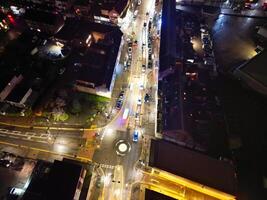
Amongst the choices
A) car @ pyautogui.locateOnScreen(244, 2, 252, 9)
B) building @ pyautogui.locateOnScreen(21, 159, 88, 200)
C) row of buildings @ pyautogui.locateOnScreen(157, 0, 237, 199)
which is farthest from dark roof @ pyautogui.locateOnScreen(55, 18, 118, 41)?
car @ pyautogui.locateOnScreen(244, 2, 252, 9)

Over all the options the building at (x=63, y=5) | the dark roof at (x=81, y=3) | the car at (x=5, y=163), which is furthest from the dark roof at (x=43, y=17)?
the car at (x=5, y=163)

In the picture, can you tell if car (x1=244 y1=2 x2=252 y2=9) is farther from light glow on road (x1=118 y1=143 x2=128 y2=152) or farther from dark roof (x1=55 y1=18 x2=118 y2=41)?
light glow on road (x1=118 y1=143 x2=128 y2=152)

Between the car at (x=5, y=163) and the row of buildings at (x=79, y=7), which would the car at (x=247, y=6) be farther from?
the car at (x=5, y=163)

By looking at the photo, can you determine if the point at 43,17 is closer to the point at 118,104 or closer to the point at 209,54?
the point at 118,104

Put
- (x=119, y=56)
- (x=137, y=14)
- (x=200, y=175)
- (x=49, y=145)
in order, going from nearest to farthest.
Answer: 1. (x=200, y=175)
2. (x=49, y=145)
3. (x=119, y=56)
4. (x=137, y=14)

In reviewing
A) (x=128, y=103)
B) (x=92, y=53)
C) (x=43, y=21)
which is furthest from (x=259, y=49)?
(x=43, y=21)

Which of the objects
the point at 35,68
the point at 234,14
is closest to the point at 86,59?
the point at 35,68

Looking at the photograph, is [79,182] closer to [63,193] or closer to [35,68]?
[63,193]
